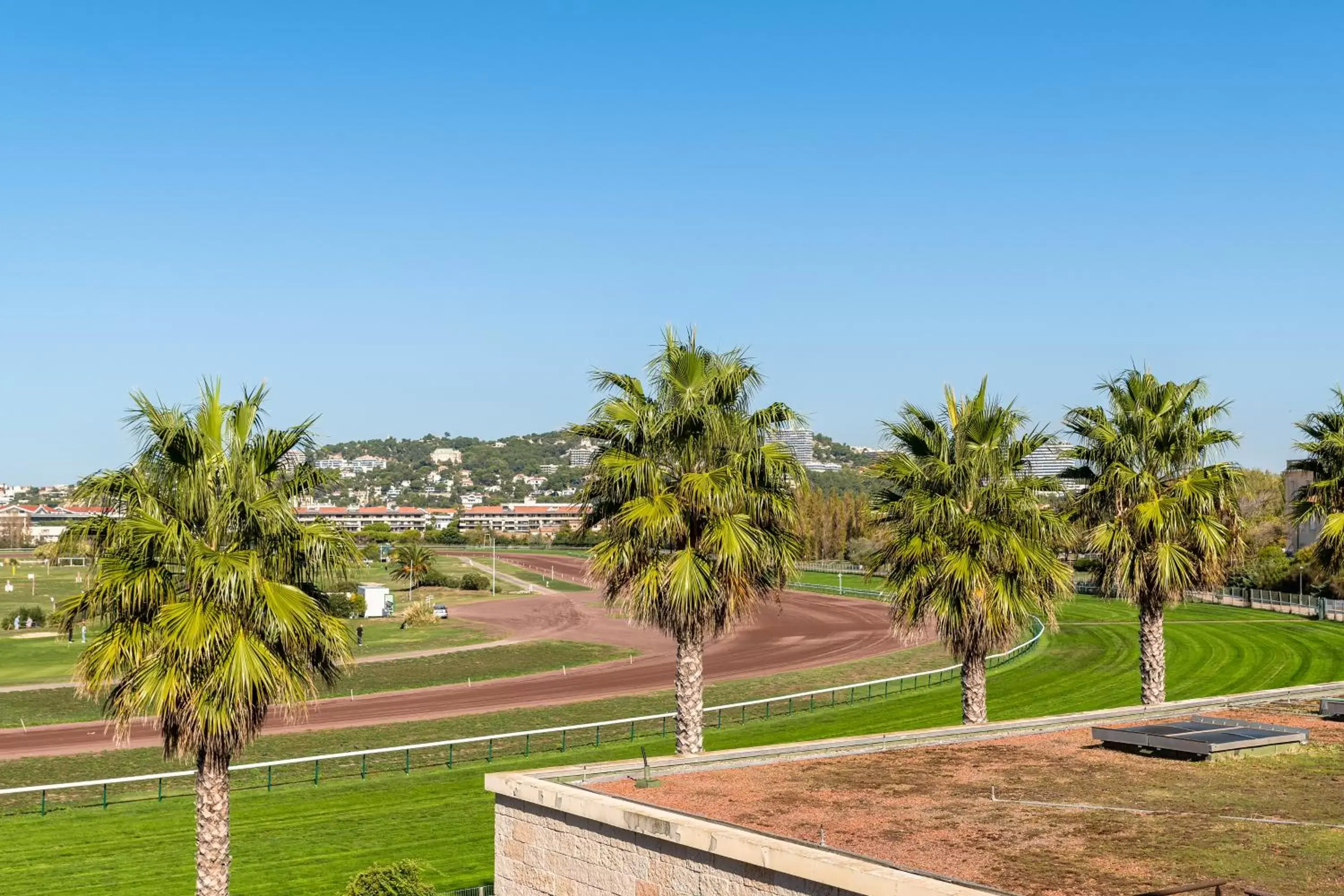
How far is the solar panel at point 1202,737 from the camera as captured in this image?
67.2 ft

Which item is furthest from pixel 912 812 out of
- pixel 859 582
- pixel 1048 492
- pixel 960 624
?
pixel 859 582

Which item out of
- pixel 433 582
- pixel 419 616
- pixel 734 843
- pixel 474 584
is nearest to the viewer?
pixel 734 843

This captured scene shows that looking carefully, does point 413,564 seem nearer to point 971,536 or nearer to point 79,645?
point 79,645

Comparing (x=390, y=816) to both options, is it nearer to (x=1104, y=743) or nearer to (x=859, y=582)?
(x=1104, y=743)

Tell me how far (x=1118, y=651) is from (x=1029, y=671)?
24.3 ft

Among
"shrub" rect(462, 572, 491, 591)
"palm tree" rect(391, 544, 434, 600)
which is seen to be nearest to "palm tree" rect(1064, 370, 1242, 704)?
"palm tree" rect(391, 544, 434, 600)

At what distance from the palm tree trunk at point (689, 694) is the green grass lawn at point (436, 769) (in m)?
6.00

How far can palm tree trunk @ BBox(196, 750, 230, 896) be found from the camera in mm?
17531

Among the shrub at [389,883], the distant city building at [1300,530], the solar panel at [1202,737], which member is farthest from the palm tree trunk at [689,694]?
the distant city building at [1300,530]

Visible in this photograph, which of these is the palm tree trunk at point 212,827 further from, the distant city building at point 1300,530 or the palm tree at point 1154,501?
the distant city building at point 1300,530

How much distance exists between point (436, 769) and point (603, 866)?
22659 mm

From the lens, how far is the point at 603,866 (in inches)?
645

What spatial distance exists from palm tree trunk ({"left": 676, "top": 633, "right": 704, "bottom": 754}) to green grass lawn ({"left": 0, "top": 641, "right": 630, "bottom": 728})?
28.5 meters

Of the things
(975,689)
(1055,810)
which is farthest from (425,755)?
(1055,810)
